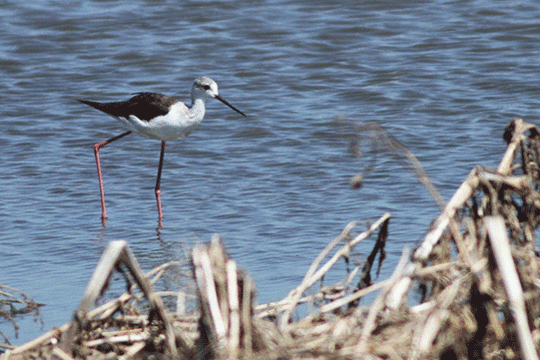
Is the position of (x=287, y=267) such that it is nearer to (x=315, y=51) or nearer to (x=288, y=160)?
(x=288, y=160)

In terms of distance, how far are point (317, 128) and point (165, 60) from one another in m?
3.17

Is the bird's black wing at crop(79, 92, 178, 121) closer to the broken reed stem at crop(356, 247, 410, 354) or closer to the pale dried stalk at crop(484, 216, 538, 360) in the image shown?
the broken reed stem at crop(356, 247, 410, 354)

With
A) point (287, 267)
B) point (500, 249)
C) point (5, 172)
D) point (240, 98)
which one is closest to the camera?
point (500, 249)

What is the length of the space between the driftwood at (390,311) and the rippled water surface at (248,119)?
Answer: 4.96ft

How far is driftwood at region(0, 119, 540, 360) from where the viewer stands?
272 centimetres

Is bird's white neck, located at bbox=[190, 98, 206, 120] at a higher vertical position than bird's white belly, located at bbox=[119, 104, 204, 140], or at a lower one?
higher

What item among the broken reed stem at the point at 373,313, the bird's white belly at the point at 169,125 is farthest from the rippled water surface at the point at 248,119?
the broken reed stem at the point at 373,313

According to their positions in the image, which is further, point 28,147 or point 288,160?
point 28,147

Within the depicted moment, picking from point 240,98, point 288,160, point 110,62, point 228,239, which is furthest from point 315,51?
point 228,239

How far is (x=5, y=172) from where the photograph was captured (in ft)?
26.8

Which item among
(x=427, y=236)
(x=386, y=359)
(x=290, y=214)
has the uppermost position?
(x=427, y=236)

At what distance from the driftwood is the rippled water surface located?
1511mm

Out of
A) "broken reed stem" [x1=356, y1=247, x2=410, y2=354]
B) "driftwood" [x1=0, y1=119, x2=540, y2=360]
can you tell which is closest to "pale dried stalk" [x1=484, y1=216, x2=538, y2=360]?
"driftwood" [x1=0, y1=119, x2=540, y2=360]

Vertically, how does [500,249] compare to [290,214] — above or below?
above
